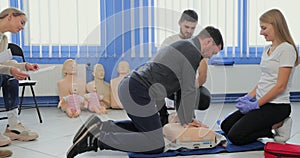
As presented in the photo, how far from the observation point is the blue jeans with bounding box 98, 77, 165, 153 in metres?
2.16

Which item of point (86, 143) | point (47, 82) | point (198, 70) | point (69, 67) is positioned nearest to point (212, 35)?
point (198, 70)

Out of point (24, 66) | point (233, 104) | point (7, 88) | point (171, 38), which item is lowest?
point (233, 104)

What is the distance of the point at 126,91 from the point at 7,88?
3.21ft

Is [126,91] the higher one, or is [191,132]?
[126,91]

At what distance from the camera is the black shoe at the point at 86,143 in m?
2.10

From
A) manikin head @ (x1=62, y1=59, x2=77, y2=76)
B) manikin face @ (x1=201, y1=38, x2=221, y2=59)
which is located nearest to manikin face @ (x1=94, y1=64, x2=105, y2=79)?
manikin head @ (x1=62, y1=59, x2=77, y2=76)

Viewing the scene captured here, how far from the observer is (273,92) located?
Answer: 230 cm

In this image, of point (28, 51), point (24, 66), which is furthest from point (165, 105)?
point (28, 51)

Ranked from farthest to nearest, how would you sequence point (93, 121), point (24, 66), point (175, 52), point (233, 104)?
1. point (233, 104)
2. point (24, 66)
3. point (93, 121)
4. point (175, 52)

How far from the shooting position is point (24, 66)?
102 inches

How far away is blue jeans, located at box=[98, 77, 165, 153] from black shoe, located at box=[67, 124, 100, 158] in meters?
0.03

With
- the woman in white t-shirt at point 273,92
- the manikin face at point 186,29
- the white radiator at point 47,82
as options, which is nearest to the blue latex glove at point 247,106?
the woman in white t-shirt at point 273,92

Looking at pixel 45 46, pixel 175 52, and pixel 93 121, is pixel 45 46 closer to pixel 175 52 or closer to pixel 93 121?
pixel 93 121

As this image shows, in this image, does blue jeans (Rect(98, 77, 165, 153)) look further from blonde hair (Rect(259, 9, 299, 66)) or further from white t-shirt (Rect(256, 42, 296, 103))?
blonde hair (Rect(259, 9, 299, 66))
